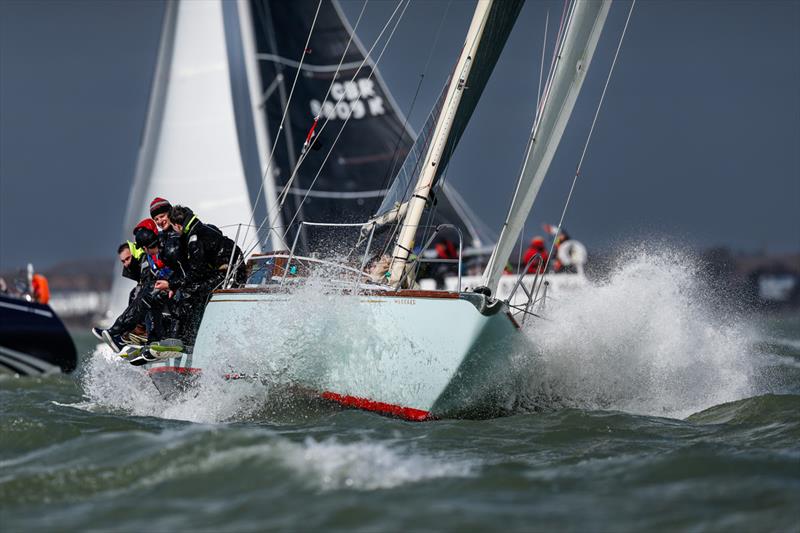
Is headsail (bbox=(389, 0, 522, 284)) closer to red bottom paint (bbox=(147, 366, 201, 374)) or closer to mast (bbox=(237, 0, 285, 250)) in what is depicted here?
red bottom paint (bbox=(147, 366, 201, 374))

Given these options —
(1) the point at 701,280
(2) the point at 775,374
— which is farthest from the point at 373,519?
(2) the point at 775,374

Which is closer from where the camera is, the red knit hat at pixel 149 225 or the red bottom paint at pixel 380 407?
the red bottom paint at pixel 380 407

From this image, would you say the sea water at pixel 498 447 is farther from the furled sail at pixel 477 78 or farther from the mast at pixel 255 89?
the mast at pixel 255 89

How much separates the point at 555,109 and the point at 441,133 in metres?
0.89

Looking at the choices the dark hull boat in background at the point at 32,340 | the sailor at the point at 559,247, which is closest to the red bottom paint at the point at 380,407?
the dark hull boat in background at the point at 32,340

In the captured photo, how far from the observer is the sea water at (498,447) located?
452 cm

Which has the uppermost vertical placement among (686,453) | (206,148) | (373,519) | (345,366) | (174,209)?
(206,148)

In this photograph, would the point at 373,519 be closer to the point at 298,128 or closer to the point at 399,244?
the point at 399,244

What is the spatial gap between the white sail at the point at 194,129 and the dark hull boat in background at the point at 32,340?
2.15 metres

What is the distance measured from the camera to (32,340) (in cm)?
1469

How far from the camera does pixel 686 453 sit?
18.2ft

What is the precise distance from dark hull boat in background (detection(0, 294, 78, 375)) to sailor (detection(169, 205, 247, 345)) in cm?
613

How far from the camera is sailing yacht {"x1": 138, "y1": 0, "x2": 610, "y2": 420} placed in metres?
7.18

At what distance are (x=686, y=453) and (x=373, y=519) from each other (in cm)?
192
